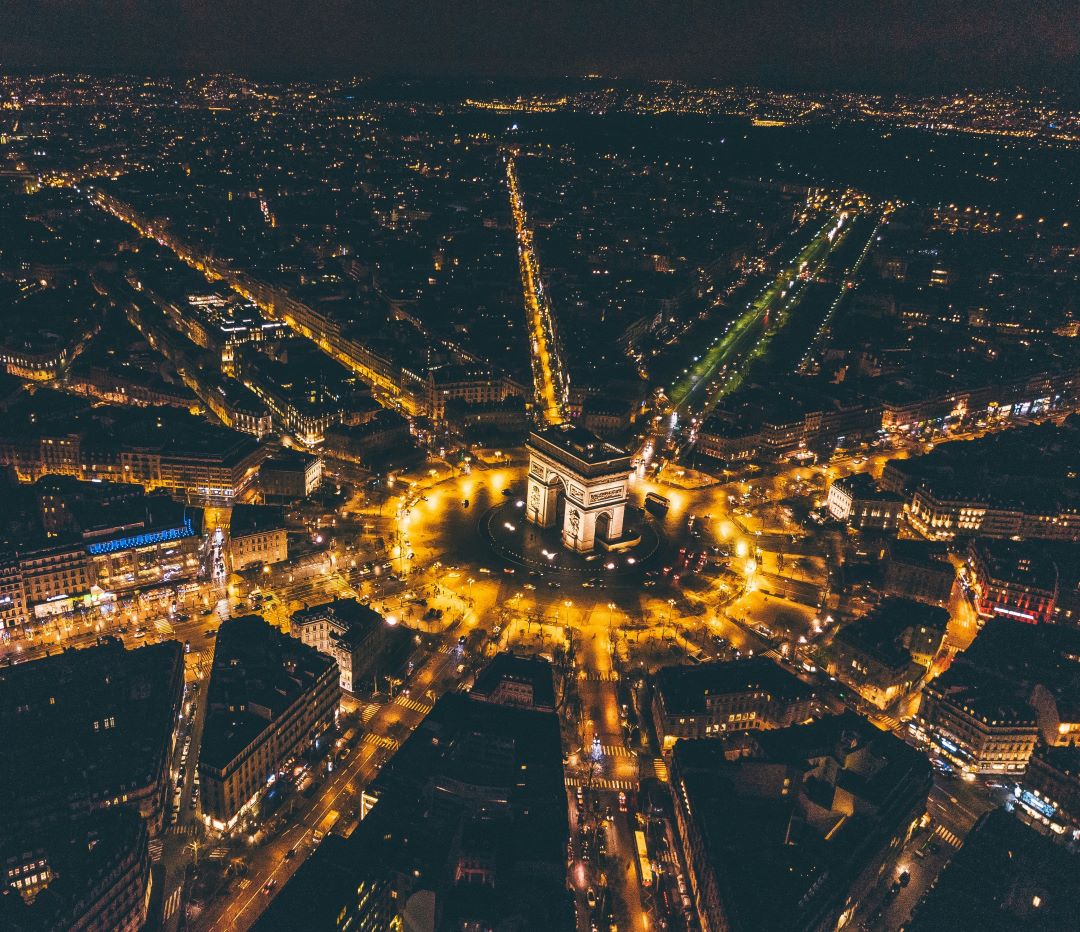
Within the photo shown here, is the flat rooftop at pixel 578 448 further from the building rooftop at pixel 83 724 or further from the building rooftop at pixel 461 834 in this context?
the building rooftop at pixel 83 724

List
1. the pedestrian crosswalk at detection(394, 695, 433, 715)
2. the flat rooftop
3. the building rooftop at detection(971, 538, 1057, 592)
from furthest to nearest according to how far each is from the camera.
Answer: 1. the flat rooftop
2. the building rooftop at detection(971, 538, 1057, 592)
3. the pedestrian crosswalk at detection(394, 695, 433, 715)

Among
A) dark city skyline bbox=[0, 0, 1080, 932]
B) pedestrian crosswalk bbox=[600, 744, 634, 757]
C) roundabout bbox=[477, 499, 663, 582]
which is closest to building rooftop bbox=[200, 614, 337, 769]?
dark city skyline bbox=[0, 0, 1080, 932]

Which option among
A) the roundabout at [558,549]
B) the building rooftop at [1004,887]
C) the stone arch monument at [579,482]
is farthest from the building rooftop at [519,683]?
the building rooftop at [1004,887]

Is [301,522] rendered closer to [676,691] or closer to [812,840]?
[676,691]

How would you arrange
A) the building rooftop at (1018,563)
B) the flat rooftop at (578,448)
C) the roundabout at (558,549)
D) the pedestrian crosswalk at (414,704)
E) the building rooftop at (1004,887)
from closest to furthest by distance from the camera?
the building rooftop at (1004,887), the pedestrian crosswalk at (414,704), the building rooftop at (1018,563), the roundabout at (558,549), the flat rooftop at (578,448)

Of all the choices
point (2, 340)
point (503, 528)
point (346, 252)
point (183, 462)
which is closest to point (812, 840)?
point (503, 528)

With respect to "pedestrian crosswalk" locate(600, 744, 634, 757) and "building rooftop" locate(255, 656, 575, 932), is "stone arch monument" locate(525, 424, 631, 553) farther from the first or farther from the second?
"building rooftop" locate(255, 656, 575, 932)
